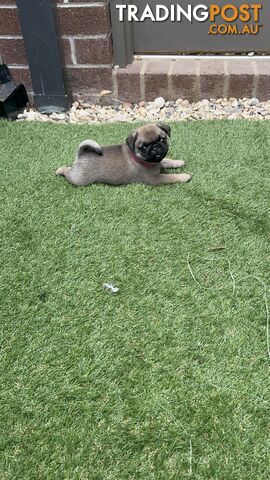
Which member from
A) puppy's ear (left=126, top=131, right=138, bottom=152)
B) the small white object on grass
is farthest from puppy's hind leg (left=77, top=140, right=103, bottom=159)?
the small white object on grass


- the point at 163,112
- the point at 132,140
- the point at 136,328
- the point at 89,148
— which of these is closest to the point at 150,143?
A: the point at 132,140

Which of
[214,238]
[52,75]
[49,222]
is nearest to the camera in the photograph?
[214,238]

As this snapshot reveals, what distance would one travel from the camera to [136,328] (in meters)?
1.91

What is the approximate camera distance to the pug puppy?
2.51m

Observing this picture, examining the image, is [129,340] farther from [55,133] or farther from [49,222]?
[55,133]

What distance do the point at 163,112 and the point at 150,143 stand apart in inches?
51.3

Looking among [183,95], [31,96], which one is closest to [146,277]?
[183,95]

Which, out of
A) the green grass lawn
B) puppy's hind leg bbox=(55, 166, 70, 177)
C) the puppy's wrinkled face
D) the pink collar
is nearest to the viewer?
the green grass lawn

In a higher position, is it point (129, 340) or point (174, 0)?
point (174, 0)

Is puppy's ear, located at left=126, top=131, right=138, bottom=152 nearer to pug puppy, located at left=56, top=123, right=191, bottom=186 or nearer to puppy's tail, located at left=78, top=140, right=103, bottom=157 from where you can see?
pug puppy, located at left=56, top=123, right=191, bottom=186

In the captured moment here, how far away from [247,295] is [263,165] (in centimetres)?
119

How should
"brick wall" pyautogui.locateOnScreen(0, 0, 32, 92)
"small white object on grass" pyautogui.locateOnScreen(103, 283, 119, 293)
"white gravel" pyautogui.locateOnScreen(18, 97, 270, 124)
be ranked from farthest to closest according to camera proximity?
"white gravel" pyautogui.locateOnScreen(18, 97, 270, 124) → "brick wall" pyautogui.locateOnScreen(0, 0, 32, 92) → "small white object on grass" pyautogui.locateOnScreen(103, 283, 119, 293)

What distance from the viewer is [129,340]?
1.86 metres

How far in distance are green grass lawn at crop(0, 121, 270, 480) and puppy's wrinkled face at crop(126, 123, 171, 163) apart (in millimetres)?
251
